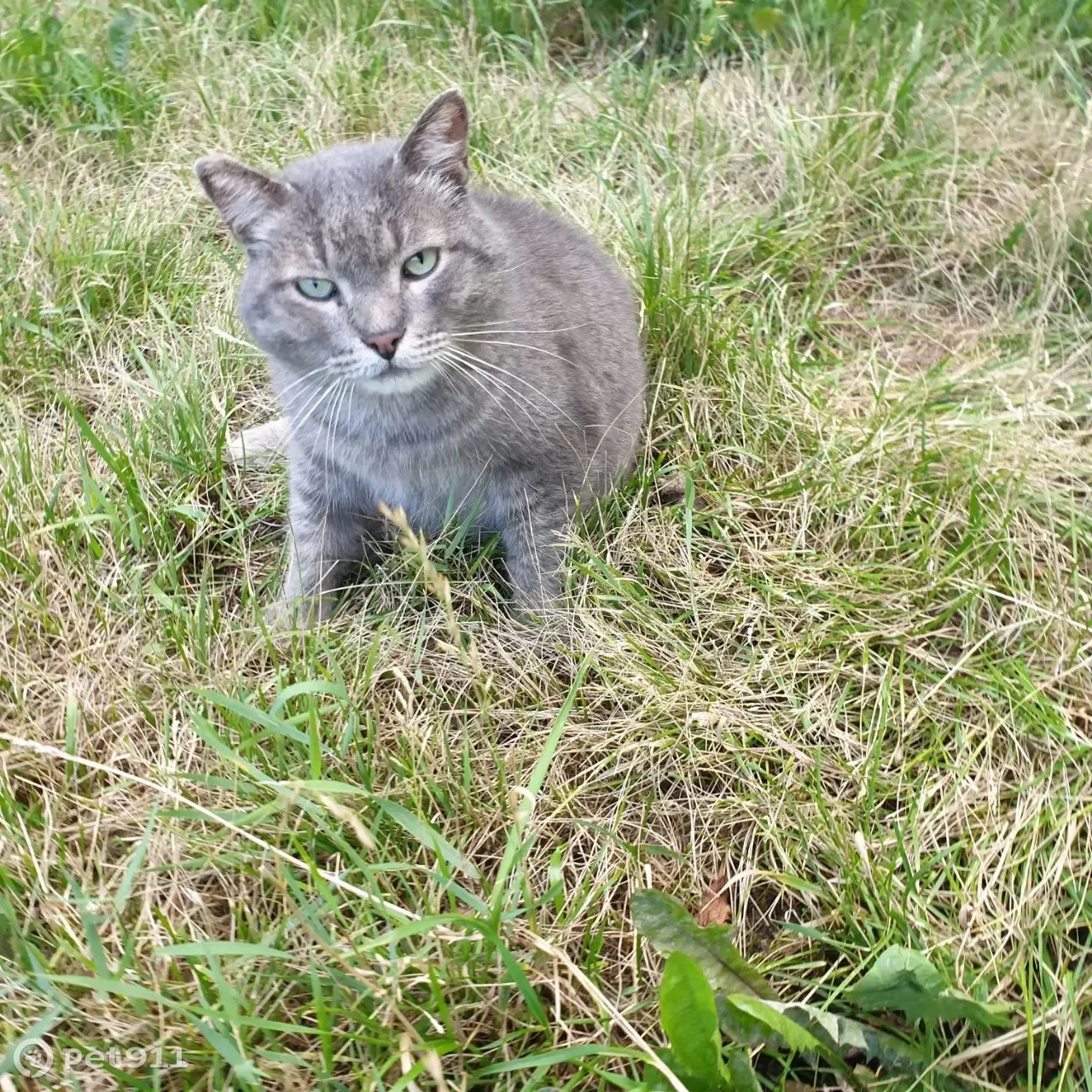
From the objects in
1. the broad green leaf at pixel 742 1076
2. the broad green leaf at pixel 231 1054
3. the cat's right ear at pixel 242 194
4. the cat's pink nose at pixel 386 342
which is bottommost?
the broad green leaf at pixel 742 1076

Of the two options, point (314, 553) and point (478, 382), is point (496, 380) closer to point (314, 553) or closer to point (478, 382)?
point (478, 382)

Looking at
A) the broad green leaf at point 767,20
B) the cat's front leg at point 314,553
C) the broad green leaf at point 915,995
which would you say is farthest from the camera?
the broad green leaf at point 767,20

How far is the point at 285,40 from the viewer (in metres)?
3.46

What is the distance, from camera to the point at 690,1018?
Answer: 4.15ft

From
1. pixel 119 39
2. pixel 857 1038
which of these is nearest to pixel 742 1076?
pixel 857 1038

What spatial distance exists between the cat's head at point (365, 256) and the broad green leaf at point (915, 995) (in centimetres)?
129

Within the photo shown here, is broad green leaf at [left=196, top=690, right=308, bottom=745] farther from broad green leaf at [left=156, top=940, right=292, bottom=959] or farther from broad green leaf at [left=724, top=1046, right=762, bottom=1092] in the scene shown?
broad green leaf at [left=724, top=1046, right=762, bottom=1092]

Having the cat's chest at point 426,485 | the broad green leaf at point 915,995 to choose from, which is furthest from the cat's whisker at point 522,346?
the broad green leaf at point 915,995

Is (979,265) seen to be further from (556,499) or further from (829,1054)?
(829,1054)

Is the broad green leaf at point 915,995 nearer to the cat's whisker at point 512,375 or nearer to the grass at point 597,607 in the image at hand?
the grass at point 597,607

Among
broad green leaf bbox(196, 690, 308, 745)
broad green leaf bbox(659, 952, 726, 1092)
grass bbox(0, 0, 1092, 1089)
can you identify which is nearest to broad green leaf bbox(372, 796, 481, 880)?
grass bbox(0, 0, 1092, 1089)

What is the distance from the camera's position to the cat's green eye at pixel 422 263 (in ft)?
6.14

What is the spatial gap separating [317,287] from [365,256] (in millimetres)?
122

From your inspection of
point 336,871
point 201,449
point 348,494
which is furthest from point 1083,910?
point 201,449
